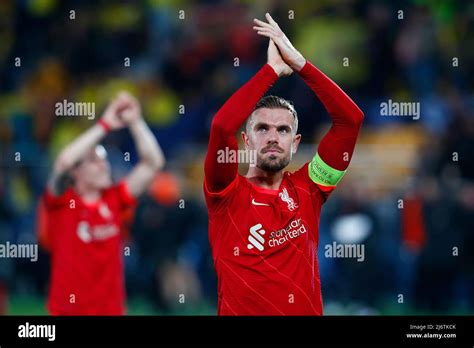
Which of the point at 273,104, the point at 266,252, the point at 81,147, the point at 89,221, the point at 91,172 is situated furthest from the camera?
the point at 91,172

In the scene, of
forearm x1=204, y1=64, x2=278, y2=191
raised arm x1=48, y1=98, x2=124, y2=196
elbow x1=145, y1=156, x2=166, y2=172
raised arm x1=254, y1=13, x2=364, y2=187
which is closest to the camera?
forearm x1=204, y1=64, x2=278, y2=191

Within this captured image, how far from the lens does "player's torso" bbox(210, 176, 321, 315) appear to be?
20.9 feet

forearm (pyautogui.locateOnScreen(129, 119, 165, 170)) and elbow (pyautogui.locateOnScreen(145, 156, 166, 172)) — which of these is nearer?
forearm (pyautogui.locateOnScreen(129, 119, 165, 170))

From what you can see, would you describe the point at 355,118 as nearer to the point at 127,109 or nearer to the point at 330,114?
the point at 330,114

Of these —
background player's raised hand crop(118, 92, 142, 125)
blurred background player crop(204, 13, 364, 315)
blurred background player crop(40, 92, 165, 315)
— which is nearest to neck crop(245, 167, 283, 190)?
blurred background player crop(204, 13, 364, 315)

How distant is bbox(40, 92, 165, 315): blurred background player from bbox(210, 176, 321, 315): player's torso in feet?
8.98

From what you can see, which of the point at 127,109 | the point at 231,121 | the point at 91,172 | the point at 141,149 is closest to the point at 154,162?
the point at 141,149

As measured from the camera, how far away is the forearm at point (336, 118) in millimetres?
6527

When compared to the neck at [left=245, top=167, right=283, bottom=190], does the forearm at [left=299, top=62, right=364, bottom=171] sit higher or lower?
higher

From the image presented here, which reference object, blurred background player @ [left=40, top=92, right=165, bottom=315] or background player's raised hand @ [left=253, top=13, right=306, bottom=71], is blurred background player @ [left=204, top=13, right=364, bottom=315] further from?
blurred background player @ [left=40, top=92, right=165, bottom=315]

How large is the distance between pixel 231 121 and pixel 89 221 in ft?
11.7

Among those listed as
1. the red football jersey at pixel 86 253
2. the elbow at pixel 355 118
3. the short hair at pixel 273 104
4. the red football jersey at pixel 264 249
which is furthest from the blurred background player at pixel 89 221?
the elbow at pixel 355 118

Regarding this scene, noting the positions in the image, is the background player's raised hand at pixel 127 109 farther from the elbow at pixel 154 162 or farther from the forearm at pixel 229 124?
the forearm at pixel 229 124

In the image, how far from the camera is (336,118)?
21.6 ft
